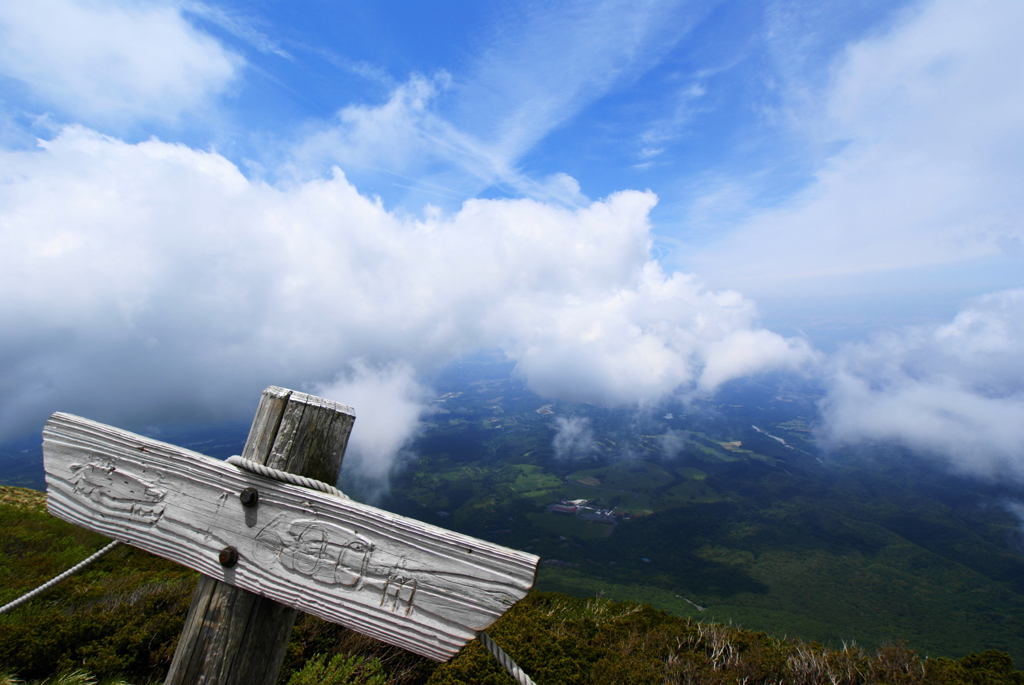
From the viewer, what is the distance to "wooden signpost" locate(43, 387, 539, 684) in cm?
154

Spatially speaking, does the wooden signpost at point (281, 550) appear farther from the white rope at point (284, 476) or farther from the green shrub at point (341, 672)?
the green shrub at point (341, 672)

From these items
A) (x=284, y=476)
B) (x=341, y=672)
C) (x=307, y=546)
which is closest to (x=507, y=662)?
(x=307, y=546)

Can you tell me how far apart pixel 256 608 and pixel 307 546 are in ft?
1.30

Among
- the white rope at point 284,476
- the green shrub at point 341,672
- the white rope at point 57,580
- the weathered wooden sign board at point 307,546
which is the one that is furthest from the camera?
the green shrub at point 341,672

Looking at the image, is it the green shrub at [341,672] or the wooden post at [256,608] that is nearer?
the wooden post at [256,608]

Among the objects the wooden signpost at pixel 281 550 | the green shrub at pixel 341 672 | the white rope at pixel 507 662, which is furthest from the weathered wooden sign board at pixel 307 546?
the green shrub at pixel 341 672

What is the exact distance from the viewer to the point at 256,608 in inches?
67.2

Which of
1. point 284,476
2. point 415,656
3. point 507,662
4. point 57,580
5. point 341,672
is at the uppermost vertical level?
point 284,476

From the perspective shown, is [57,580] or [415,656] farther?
[415,656]

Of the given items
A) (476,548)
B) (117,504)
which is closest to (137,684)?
(117,504)

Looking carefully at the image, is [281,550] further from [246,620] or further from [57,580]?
[57,580]

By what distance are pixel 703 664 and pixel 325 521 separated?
10.8 meters

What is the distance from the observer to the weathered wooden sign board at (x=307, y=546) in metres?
1.52

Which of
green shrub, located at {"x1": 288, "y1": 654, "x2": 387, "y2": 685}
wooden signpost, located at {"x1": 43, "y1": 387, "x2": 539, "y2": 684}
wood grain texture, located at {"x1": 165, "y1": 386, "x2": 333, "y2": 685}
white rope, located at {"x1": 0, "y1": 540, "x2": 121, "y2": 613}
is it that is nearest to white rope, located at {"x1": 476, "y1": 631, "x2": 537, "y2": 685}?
wooden signpost, located at {"x1": 43, "y1": 387, "x2": 539, "y2": 684}
